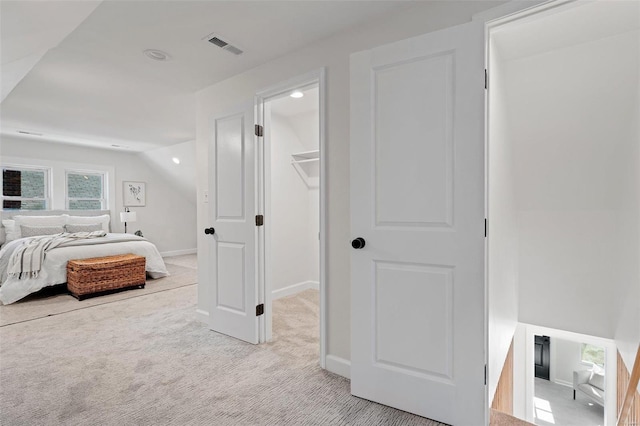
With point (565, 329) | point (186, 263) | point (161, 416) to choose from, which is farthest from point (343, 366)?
point (186, 263)

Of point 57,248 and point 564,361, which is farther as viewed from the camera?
point 564,361

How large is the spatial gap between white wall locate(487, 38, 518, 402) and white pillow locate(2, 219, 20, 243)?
22.3ft

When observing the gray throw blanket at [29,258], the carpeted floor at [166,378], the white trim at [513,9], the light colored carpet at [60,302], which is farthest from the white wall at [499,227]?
the gray throw blanket at [29,258]

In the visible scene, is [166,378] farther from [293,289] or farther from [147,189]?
[147,189]

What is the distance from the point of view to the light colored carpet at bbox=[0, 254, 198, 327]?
3443 millimetres

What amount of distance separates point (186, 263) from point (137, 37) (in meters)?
5.24

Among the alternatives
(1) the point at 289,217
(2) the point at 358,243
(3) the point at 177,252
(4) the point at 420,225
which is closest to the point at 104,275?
(1) the point at 289,217

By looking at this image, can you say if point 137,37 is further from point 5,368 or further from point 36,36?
point 5,368

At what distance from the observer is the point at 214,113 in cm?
304

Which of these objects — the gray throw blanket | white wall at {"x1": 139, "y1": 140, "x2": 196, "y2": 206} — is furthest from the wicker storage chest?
white wall at {"x1": 139, "y1": 140, "x2": 196, "y2": 206}

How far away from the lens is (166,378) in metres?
2.12

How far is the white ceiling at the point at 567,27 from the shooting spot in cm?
169

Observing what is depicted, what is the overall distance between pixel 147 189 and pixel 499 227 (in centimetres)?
744

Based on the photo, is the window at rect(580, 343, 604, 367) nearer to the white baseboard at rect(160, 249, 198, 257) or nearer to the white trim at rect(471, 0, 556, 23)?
the white trim at rect(471, 0, 556, 23)
